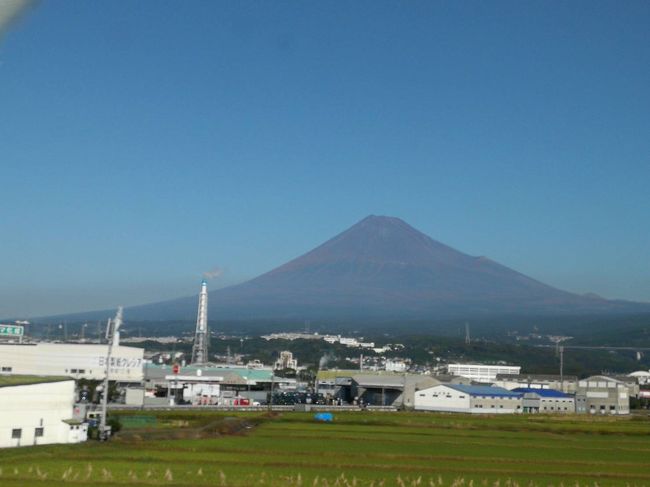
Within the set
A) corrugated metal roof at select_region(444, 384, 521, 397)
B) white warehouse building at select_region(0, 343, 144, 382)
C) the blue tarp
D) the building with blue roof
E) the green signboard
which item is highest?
the green signboard

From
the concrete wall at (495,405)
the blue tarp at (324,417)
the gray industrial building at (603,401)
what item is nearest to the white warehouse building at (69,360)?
the blue tarp at (324,417)

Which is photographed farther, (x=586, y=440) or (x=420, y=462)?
(x=586, y=440)

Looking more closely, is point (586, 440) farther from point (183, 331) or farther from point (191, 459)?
point (183, 331)

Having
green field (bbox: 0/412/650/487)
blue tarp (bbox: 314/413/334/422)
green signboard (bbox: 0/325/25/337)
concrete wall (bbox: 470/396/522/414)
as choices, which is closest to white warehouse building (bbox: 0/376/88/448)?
green field (bbox: 0/412/650/487)

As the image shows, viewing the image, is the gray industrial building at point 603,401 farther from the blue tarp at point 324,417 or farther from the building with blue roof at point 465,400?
the blue tarp at point 324,417

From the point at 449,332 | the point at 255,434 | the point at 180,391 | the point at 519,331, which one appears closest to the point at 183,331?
the point at 449,332

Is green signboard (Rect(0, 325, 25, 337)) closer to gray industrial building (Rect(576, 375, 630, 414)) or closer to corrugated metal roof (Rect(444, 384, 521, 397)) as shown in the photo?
corrugated metal roof (Rect(444, 384, 521, 397))
